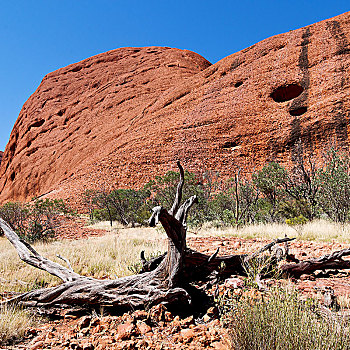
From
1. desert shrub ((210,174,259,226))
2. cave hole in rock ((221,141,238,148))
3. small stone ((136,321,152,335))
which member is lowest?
small stone ((136,321,152,335))

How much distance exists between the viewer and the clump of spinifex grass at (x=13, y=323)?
168 cm

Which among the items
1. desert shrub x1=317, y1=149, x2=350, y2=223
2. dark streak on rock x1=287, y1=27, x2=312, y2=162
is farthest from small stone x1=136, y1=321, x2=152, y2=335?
dark streak on rock x1=287, y1=27, x2=312, y2=162

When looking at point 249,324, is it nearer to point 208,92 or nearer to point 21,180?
point 208,92

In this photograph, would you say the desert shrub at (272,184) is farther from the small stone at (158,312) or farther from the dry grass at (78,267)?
the small stone at (158,312)

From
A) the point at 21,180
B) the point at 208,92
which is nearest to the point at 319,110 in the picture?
the point at 208,92

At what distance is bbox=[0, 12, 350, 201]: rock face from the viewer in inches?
823

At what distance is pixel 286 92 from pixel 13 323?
87.6ft

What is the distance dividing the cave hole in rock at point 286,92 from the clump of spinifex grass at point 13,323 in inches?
1028

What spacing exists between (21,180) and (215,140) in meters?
31.2

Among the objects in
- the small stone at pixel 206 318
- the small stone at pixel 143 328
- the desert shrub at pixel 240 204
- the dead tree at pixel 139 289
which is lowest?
the small stone at pixel 143 328

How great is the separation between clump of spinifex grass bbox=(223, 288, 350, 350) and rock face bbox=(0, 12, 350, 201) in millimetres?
19867

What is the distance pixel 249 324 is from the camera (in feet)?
4.48

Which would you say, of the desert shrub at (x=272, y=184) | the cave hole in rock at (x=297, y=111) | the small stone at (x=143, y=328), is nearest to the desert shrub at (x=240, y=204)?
the desert shrub at (x=272, y=184)

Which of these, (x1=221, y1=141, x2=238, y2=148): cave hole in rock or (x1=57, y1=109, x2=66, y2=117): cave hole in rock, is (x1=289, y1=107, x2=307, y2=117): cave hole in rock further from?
(x1=57, y1=109, x2=66, y2=117): cave hole in rock
